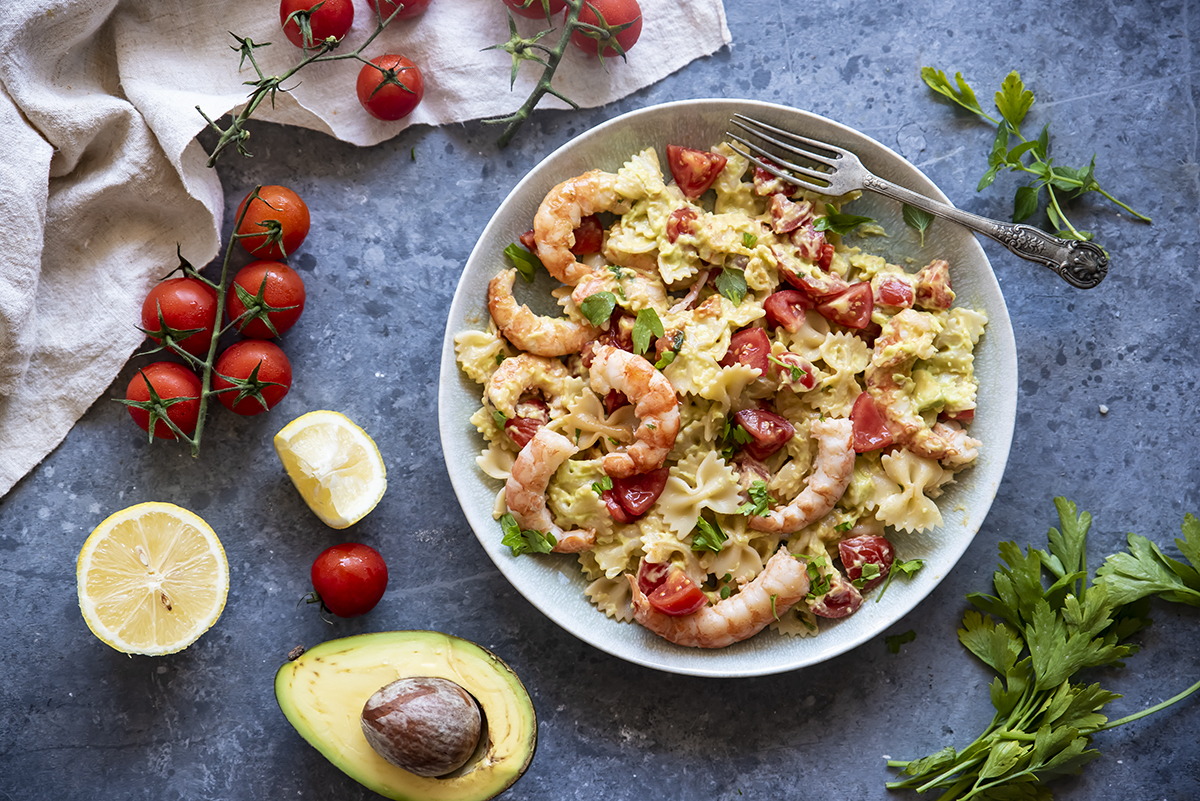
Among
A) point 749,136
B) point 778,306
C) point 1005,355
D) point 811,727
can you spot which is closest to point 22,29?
point 749,136

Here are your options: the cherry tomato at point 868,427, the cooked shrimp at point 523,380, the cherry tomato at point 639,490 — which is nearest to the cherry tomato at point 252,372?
the cooked shrimp at point 523,380

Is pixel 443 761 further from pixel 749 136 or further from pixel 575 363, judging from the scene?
pixel 749 136

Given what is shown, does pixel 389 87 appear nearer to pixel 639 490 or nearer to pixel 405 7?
pixel 405 7

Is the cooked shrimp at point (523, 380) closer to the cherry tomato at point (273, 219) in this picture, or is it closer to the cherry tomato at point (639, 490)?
the cherry tomato at point (639, 490)

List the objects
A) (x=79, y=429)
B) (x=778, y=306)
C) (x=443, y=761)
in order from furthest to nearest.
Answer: (x=79, y=429), (x=778, y=306), (x=443, y=761)

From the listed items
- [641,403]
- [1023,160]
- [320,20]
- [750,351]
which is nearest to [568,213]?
[641,403]
